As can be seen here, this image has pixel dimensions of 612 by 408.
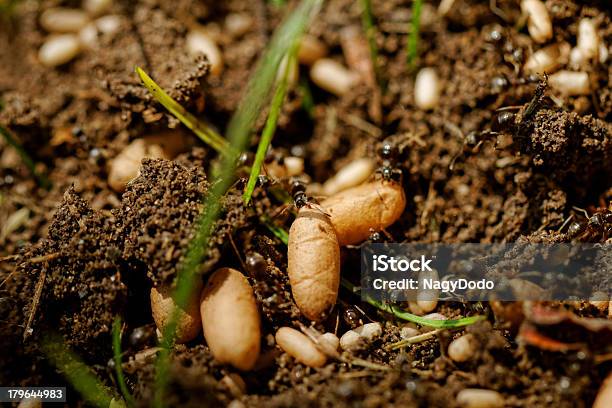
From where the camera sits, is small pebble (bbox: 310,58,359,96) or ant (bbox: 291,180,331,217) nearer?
ant (bbox: 291,180,331,217)

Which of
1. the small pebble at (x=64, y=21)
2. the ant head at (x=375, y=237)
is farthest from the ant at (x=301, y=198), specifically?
the small pebble at (x=64, y=21)

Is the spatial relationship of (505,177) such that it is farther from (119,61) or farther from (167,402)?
(119,61)

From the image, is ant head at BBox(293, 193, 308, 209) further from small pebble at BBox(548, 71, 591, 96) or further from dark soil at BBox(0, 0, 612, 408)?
small pebble at BBox(548, 71, 591, 96)

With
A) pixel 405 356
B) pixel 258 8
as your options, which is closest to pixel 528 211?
pixel 405 356

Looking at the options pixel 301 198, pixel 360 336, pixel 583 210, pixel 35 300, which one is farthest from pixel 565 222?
pixel 35 300

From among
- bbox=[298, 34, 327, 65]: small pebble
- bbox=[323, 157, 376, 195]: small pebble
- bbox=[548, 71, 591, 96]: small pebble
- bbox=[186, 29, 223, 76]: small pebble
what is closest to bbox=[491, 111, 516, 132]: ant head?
bbox=[548, 71, 591, 96]: small pebble

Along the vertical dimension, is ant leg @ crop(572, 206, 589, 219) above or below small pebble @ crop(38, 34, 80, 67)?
below
